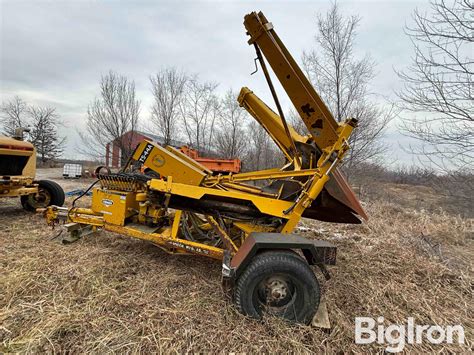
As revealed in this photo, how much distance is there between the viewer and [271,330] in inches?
96.0

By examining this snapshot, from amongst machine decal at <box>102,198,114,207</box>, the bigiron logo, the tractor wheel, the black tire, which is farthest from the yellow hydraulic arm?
the tractor wheel

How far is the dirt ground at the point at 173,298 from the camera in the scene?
88.4 inches

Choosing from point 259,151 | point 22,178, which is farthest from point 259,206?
point 259,151

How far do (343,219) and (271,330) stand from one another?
6.65ft

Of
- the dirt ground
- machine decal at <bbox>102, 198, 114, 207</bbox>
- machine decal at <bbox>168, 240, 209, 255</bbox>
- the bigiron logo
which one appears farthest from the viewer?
machine decal at <bbox>102, 198, 114, 207</bbox>

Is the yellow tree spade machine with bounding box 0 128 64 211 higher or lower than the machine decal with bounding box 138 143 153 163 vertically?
lower

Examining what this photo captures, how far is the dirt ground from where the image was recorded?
2244mm

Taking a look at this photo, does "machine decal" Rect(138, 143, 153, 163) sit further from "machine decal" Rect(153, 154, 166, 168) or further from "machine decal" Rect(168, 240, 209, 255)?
"machine decal" Rect(168, 240, 209, 255)

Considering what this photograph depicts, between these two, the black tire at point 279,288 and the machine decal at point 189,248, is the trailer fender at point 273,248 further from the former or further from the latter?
the machine decal at point 189,248

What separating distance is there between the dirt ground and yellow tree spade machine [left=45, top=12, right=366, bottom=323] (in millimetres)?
311

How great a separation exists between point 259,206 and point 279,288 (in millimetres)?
961

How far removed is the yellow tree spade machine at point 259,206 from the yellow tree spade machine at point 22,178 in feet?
7.00

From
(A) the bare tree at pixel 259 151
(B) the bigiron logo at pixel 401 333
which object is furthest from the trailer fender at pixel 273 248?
(A) the bare tree at pixel 259 151

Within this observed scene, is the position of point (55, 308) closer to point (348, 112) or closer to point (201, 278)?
point (201, 278)
